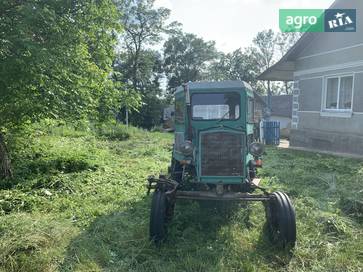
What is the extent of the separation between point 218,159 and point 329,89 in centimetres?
993

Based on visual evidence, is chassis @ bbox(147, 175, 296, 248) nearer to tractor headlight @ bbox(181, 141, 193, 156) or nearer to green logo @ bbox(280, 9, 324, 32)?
tractor headlight @ bbox(181, 141, 193, 156)

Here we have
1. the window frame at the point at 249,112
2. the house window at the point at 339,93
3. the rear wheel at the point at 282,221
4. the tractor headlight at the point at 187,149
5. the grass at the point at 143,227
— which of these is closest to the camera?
the grass at the point at 143,227

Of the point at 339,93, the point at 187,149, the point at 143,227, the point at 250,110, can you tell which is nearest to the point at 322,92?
the point at 339,93

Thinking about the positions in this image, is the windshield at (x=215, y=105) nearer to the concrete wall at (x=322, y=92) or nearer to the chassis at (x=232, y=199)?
the chassis at (x=232, y=199)

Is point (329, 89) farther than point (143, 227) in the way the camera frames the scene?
Yes

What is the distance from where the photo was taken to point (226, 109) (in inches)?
213

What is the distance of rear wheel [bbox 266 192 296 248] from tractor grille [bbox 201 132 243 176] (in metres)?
0.61

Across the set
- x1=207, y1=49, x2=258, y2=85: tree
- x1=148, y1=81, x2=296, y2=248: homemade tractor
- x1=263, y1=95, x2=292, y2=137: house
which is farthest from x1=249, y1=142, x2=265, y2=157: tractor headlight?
x1=207, y1=49, x2=258, y2=85: tree

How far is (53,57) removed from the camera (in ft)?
18.2

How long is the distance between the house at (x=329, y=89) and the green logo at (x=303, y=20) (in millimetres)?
402

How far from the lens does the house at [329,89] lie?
11828mm

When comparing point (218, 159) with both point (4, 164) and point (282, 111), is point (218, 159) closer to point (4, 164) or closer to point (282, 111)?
point (4, 164)

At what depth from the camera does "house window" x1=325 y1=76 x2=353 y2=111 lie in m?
12.5

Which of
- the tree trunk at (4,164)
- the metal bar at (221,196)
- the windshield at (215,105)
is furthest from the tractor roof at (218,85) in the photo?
the tree trunk at (4,164)
